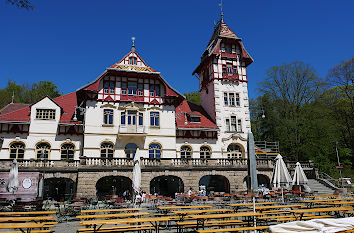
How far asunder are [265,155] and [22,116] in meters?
24.5

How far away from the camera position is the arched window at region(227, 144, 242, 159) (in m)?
28.7

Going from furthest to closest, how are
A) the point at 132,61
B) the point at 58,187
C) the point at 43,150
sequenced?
1. the point at 132,61
2. the point at 58,187
3. the point at 43,150

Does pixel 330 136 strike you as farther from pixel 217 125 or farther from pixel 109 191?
pixel 109 191

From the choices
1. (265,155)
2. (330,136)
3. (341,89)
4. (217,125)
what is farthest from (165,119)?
(341,89)

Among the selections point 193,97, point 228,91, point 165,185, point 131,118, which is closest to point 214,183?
point 165,185

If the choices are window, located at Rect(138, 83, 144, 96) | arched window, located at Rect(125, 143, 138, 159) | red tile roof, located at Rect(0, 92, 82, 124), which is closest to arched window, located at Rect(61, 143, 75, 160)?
red tile roof, located at Rect(0, 92, 82, 124)

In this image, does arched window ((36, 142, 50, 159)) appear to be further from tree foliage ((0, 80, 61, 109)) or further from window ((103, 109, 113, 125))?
tree foliage ((0, 80, 61, 109))

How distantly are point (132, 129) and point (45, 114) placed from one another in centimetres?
793

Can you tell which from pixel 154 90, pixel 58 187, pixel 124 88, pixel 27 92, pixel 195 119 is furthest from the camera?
pixel 27 92

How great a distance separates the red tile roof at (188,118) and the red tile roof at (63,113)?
1053 cm

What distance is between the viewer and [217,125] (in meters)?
29.3

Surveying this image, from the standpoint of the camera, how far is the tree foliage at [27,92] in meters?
41.7

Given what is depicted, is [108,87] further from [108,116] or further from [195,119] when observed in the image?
[195,119]

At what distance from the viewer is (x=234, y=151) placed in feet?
94.9
